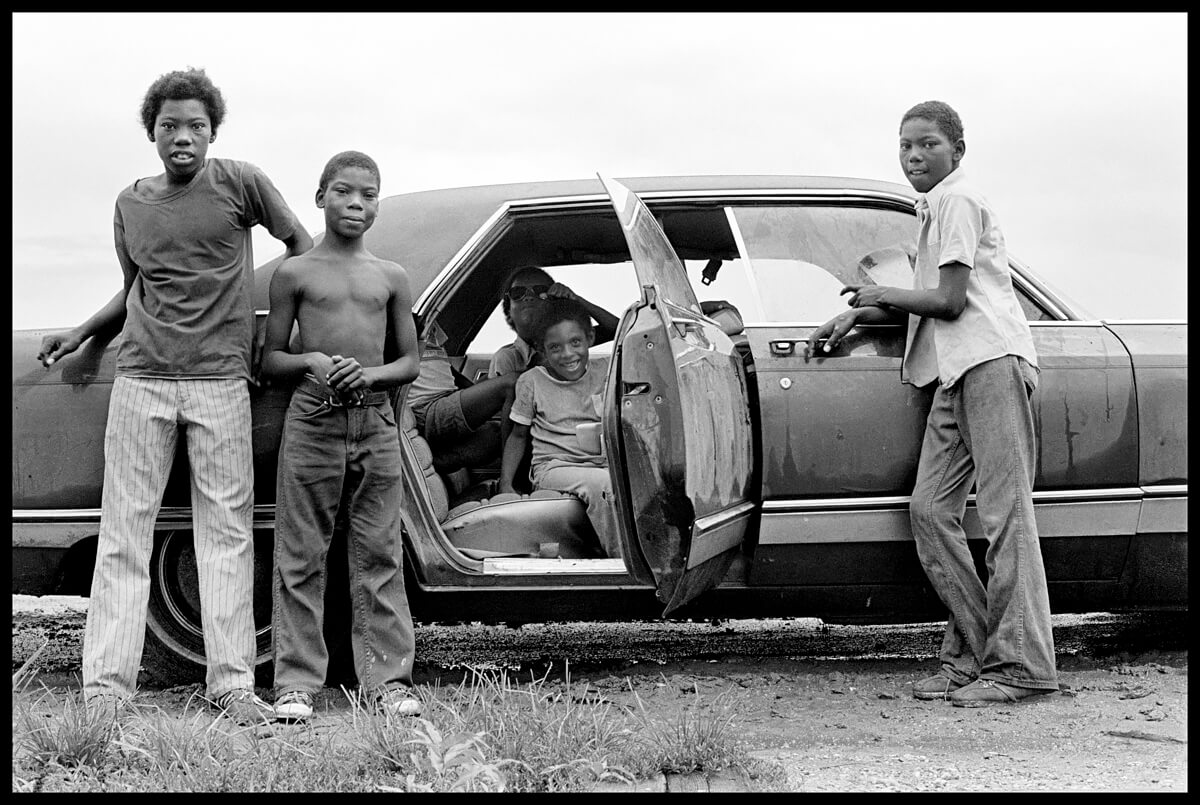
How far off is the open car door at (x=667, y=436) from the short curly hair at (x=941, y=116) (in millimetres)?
932

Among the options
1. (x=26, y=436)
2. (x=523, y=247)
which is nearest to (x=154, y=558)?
(x=26, y=436)

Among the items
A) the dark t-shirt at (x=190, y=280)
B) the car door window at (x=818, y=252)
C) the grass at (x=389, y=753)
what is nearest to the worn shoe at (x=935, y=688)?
the grass at (x=389, y=753)

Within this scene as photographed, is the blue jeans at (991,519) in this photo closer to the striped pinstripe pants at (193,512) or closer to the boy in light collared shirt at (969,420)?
the boy in light collared shirt at (969,420)

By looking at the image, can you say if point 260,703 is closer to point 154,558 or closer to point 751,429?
point 154,558

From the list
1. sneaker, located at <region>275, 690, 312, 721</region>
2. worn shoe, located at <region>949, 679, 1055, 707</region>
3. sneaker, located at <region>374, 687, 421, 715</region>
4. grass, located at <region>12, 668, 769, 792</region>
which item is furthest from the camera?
worn shoe, located at <region>949, 679, 1055, 707</region>

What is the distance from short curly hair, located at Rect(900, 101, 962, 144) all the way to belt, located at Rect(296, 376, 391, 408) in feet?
6.13

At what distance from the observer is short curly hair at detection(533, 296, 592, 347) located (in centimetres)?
512

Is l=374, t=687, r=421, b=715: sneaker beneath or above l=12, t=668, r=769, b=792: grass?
beneath

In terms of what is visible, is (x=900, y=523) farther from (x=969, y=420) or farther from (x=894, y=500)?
(x=969, y=420)

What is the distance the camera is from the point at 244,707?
380 cm

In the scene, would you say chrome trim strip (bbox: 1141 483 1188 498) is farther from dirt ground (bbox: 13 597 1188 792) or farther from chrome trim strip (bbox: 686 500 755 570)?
chrome trim strip (bbox: 686 500 755 570)

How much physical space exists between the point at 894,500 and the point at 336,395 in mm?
1758

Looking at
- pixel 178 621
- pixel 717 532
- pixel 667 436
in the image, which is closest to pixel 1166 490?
pixel 717 532

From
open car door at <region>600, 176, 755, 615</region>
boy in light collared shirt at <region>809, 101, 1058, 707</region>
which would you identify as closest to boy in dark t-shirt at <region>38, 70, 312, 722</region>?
open car door at <region>600, 176, 755, 615</region>
